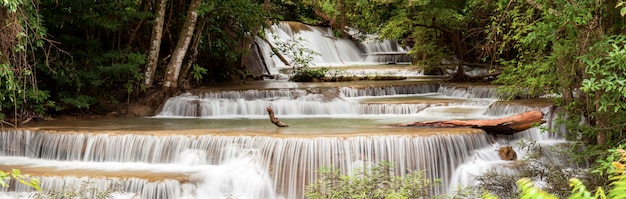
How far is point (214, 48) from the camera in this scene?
17.5m

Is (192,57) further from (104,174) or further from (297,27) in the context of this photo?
(297,27)

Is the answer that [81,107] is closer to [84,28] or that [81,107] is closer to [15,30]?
[84,28]

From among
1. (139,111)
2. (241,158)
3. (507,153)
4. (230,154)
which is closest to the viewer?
(241,158)

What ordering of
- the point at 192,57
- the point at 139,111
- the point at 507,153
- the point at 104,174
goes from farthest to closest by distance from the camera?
the point at 192,57 < the point at 139,111 < the point at 507,153 < the point at 104,174

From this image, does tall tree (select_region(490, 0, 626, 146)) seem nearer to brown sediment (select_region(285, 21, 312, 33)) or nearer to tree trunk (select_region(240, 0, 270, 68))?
tree trunk (select_region(240, 0, 270, 68))

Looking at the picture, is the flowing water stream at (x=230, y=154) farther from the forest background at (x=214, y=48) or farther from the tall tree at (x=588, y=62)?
the tall tree at (x=588, y=62)

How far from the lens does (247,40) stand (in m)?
19.3

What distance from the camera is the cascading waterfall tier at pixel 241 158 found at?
9.29m

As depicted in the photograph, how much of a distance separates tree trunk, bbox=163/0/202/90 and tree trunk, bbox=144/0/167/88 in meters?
0.36

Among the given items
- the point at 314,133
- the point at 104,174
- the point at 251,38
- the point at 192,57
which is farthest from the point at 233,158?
the point at 251,38

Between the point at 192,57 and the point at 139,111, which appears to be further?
the point at 192,57

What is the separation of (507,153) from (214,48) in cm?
945

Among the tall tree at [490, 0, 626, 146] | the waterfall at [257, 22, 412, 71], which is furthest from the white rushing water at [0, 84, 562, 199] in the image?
the waterfall at [257, 22, 412, 71]

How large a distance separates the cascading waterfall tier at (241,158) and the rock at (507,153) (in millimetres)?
302
